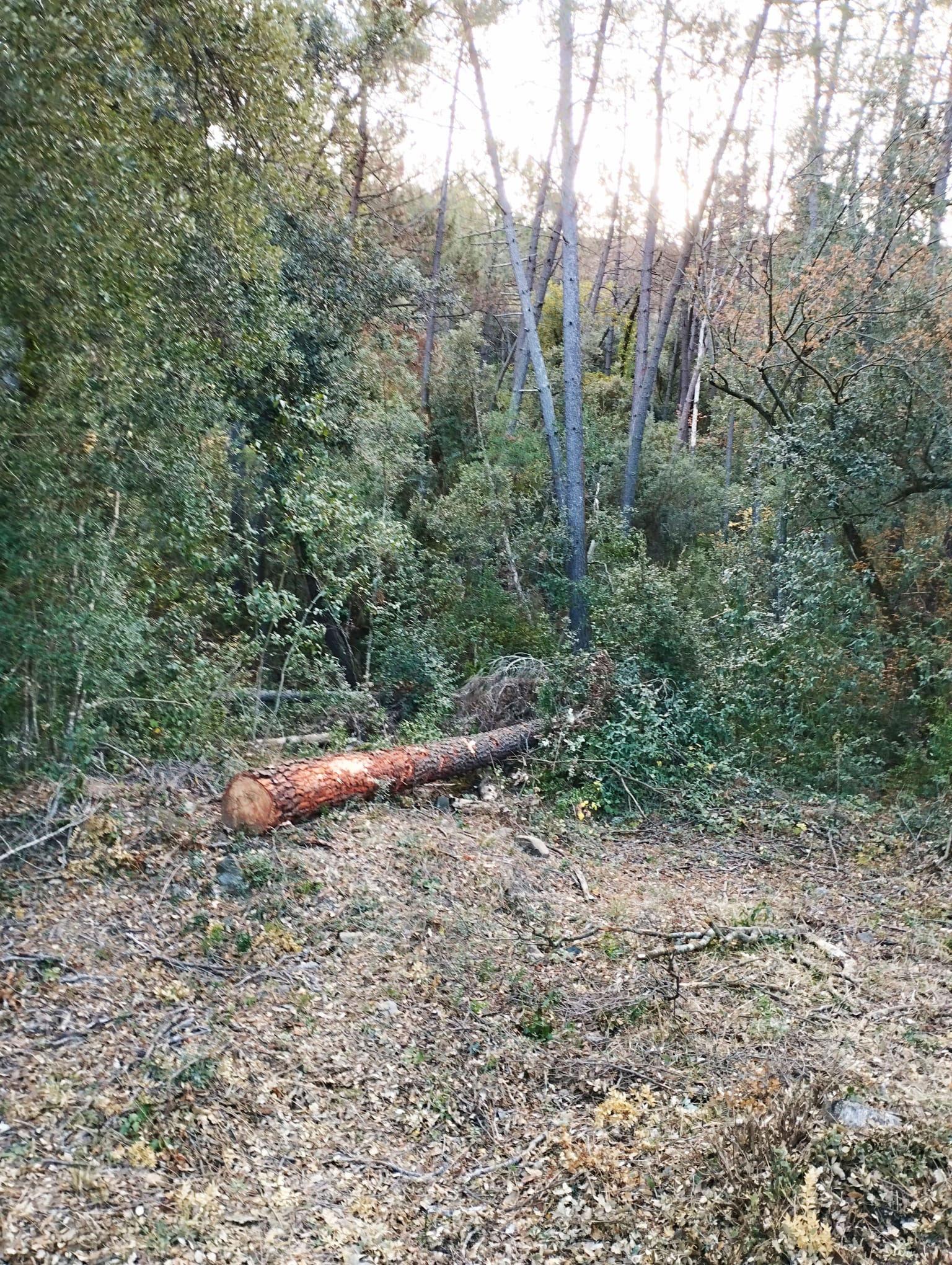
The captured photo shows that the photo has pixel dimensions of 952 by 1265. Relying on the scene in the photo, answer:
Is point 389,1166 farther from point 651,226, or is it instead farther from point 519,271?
point 651,226

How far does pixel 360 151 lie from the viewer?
484 inches

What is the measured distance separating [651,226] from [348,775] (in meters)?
10.8

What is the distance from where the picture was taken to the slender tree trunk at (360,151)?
11625 mm

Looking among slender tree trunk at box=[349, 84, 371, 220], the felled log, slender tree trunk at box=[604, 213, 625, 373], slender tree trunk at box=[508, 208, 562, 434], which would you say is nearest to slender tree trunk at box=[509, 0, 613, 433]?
slender tree trunk at box=[508, 208, 562, 434]

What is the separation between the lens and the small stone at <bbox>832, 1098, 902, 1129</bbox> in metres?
3.09

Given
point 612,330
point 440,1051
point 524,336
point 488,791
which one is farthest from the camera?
point 612,330

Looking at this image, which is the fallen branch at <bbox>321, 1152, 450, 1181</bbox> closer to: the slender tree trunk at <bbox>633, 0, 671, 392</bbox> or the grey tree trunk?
the slender tree trunk at <bbox>633, 0, 671, 392</bbox>

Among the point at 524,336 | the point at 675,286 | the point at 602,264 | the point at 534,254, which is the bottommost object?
the point at 524,336

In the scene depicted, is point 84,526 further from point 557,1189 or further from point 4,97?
point 557,1189

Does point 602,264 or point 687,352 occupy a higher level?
point 602,264

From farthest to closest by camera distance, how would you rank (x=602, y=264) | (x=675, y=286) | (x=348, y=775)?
(x=602, y=264), (x=675, y=286), (x=348, y=775)

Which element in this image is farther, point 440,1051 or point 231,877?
point 231,877

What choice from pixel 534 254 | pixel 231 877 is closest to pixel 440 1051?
pixel 231 877

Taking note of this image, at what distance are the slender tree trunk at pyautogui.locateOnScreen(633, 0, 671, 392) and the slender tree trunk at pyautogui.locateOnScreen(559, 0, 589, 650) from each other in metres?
1.90
